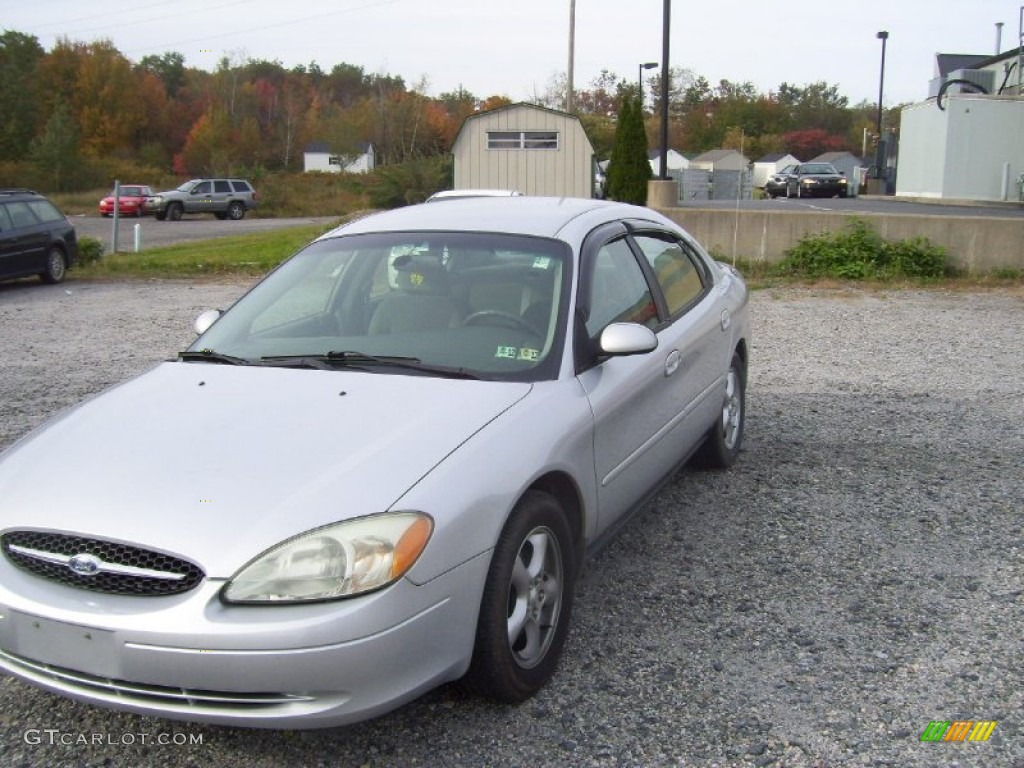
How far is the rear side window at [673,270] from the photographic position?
5.02 meters

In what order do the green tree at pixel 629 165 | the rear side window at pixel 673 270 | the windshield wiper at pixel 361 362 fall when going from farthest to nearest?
the green tree at pixel 629 165, the rear side window at pixel 673 270, the windshield wiper at pixel 361 362

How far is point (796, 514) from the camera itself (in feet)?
17.4

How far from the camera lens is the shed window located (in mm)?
29906

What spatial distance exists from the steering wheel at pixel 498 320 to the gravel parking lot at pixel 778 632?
1068 millimetres

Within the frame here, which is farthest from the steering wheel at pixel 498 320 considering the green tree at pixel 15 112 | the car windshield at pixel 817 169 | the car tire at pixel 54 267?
the green tree at pixel 15 112

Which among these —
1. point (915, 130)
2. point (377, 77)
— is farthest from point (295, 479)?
point (377, 77)

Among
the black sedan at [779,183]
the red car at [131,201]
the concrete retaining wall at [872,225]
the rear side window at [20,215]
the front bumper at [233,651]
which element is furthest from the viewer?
the black sedan at [779,183]

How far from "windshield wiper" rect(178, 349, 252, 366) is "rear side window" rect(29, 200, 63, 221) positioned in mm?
14788

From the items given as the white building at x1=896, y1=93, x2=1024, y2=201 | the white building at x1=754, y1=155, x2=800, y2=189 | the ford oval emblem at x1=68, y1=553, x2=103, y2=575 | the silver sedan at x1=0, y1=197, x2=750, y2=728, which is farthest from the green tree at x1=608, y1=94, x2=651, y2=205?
the white building at x1=754, y1=155, x2=800, y2=189

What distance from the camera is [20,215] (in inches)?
669

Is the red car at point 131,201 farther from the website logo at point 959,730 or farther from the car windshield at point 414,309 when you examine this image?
the website logo at point 959,730

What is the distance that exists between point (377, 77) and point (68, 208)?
7636 cm

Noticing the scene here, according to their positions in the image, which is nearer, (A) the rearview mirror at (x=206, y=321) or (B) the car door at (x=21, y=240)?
(A) the rearview mirror at (x=206, y=321)

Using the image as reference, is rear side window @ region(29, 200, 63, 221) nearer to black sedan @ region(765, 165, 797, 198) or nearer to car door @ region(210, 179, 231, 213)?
car door @ region(210, 179, 231, 213)
